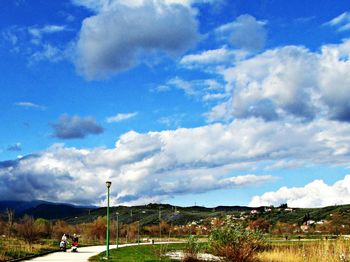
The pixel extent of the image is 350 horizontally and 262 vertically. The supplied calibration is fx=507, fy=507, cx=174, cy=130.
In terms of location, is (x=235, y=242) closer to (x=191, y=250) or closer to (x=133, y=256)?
(x=191, y=250)

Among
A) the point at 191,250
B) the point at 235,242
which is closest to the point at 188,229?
the point at 191,250

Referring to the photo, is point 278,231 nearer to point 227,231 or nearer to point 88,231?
point 88,231

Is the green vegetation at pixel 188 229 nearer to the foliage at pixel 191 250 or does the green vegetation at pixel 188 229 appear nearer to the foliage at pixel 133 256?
the foliage at pixel 191 250

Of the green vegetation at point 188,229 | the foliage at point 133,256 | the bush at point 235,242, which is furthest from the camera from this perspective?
the foliage at point 133,256

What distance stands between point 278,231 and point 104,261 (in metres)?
75.5

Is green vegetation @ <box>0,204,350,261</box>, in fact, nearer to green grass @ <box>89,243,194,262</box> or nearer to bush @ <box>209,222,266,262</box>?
bush @ <box>209,222,266,262</box>

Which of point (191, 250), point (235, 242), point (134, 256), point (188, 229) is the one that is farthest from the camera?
point (188, 229)

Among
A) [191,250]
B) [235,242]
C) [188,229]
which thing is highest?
[188,229]

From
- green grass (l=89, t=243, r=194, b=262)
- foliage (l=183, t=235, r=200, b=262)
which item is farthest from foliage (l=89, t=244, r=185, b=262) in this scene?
foliage (l=183, t=235, r=200, b=262)

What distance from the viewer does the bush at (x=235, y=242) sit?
85.8 ft

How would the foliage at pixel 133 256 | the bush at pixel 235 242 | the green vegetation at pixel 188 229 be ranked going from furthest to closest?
1. the foliage at pixel 133 256
2. the green vegetation at pixel 188 229
3. the bush at pixel 235 242

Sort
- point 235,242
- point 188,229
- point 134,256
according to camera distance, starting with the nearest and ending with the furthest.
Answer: point 235,242 < point 134,256 < point 188,229

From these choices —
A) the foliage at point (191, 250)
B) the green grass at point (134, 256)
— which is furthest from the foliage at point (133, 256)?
the foliage at point (191, 250)

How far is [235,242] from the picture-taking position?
86.5 ft
